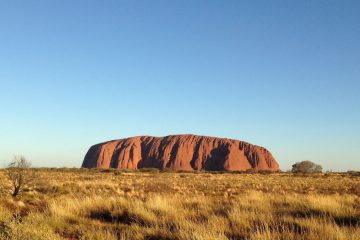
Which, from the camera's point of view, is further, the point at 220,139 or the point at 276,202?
the point at 220,139

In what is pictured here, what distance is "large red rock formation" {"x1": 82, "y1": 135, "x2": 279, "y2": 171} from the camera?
123125mm

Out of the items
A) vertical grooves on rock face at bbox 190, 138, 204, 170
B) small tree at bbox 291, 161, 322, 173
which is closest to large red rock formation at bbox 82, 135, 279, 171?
vertical grooves on rock face at bbox 190, 138, 204, 170

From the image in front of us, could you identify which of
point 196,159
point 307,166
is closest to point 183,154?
point 196,159

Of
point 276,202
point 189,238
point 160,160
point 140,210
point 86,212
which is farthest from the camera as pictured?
point 160,160

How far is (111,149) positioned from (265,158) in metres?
45.5

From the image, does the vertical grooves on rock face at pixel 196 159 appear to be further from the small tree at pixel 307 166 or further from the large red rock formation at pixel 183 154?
the small tree at pixel 307 166

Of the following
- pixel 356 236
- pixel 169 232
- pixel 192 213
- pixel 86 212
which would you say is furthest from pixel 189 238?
pixel 86 212

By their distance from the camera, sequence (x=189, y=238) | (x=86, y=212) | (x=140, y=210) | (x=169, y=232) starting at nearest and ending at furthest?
(x=189, y=238) < (x=169, y=232) < (x=140, y=210) < (x=86, y=212)

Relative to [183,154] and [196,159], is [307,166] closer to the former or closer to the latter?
[196,159]

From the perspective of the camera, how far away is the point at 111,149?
435ft

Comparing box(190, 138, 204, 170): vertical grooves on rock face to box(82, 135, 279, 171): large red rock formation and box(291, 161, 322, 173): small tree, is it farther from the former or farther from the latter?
box(291, 161, 322, 173): small tree

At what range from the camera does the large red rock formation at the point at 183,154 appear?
12312 centimetres

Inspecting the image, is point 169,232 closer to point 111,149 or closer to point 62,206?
point 62,206

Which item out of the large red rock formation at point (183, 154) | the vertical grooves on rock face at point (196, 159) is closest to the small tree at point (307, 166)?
the large red rock formation at point (183, 154)
